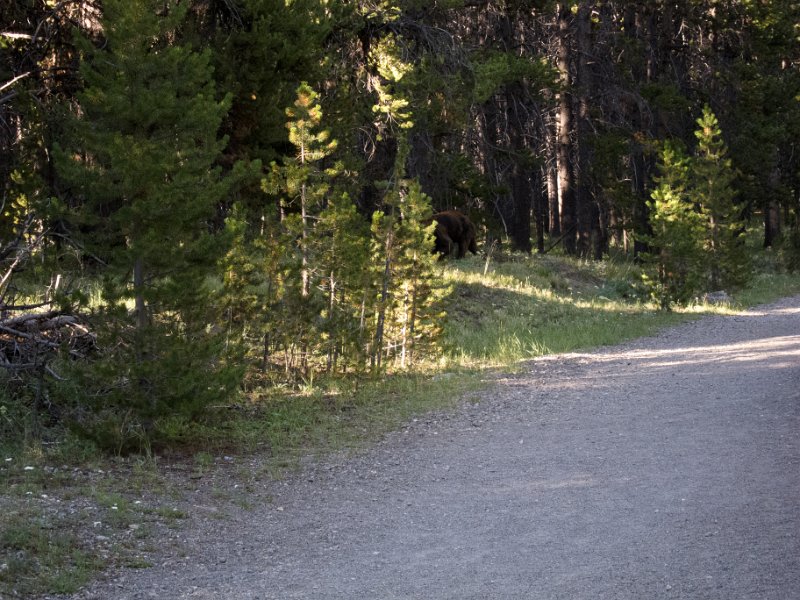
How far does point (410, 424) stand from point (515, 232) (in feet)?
73.0

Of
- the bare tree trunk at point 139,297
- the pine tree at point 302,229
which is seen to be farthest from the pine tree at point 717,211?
the bare tree trunk at point 139,297

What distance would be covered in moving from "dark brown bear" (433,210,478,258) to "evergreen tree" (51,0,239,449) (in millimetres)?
13333

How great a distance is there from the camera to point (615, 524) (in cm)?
634

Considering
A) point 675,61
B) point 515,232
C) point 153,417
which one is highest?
point 675,61

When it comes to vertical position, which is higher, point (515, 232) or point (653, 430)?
point (515, 232)

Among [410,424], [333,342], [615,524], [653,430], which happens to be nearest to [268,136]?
[333,342]

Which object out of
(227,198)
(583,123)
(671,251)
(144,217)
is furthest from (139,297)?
(583,123)

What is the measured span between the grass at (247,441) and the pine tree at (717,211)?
4.92 meters

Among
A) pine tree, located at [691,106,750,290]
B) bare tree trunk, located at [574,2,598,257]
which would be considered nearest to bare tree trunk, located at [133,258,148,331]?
pine tree, located at [691,106,750,290]

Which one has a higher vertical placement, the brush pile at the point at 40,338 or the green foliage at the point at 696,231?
the green foliage at the point at 696,231

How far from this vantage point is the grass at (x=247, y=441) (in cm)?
594

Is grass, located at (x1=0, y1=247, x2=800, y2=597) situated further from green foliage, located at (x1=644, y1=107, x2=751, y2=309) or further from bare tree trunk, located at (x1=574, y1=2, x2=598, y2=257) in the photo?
bare tree trunk, located at (x1=574, y1=2, x2=598, y2=257)

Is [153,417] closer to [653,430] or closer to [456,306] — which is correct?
[653,430]

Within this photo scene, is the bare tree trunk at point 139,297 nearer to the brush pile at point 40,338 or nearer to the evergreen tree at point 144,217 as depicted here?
the evergreen tree at point 144,217
